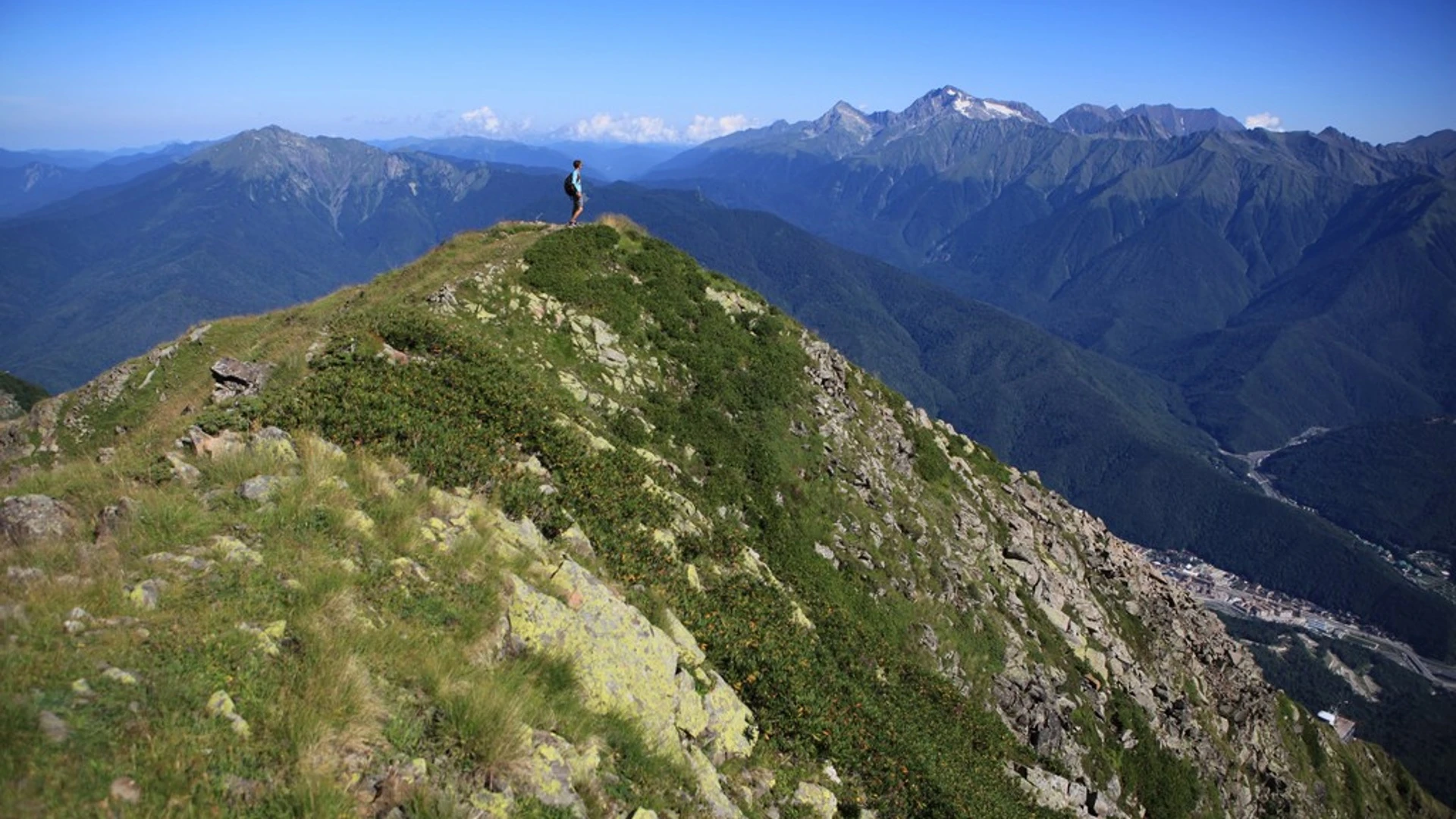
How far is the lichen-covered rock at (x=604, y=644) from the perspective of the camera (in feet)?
31.0

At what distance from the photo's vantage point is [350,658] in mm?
7219

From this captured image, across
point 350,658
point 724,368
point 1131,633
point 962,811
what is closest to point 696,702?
point 350,658

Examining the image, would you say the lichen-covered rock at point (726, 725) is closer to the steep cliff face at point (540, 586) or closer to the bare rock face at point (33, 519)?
the steep cliff face at point (540, 586)

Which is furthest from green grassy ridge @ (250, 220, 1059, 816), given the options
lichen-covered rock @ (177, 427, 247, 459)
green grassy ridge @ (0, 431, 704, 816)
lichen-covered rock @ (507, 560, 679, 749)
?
green grassy ridge @ (0, 431, 704, 816)

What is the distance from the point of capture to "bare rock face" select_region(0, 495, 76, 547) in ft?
27.1

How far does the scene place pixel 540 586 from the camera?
1026 centimetres

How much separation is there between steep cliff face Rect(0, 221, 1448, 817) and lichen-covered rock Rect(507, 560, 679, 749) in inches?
2.2

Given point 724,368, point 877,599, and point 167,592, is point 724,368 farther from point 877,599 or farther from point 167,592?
point 167,592

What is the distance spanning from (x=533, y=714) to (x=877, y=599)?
17638 mm

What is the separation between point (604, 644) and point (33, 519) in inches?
281

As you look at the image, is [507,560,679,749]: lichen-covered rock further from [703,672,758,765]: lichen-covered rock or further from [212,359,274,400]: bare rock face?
[212,359,274,400]: bare rock face

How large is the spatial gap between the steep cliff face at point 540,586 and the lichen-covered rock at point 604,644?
0.18 ft

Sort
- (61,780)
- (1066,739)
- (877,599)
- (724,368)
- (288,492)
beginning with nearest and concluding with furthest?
(61,780) < (288,492) < (877,599) < (1066,739) < (724,368)

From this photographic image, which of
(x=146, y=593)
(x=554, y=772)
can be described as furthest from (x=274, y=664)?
(x=554, y=772)
